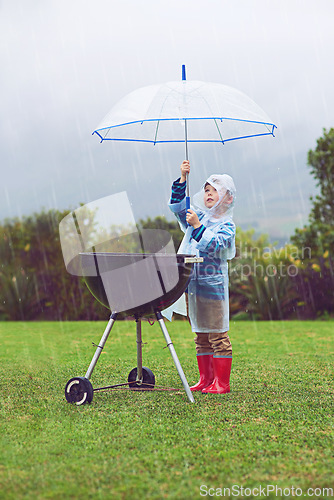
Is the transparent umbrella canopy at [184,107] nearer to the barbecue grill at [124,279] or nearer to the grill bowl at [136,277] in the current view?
the barbecue grill at [124,279]

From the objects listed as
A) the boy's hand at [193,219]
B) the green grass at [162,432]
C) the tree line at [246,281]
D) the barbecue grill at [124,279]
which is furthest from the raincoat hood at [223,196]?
the tree line at [246,281]

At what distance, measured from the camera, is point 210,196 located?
159 inches

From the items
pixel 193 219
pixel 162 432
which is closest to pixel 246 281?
pixel 193 219

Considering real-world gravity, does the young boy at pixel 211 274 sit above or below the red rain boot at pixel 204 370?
above

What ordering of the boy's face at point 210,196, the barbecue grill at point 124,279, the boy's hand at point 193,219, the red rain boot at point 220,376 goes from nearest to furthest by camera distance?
1. the barbecue grill at point 124,279
2. the boy's hand at point 193,219
3. the red rain boot at point 220,376
4. the boy's face at point 210,196

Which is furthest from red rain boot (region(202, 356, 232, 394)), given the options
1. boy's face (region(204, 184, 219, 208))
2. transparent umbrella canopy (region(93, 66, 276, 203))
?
transparent umbrella canopy (region(93, 66, 276, 203))

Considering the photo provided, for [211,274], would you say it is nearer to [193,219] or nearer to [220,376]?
[193,219]

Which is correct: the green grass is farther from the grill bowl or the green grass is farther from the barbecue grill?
the grill bowl

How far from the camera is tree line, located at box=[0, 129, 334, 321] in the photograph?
9789 mm

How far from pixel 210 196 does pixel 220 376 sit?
1.25m

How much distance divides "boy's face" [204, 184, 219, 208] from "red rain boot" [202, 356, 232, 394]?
3.49 feet

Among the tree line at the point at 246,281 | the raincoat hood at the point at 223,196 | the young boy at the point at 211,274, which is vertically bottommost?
the tree line at the point at 246,281

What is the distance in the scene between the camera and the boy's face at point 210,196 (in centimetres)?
402

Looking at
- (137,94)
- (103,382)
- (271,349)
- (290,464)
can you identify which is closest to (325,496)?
(290,464)
